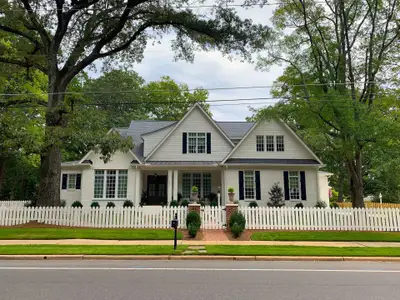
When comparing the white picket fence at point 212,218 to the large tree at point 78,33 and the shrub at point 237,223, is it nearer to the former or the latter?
the shrub at point 237,223

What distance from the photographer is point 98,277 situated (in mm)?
6145

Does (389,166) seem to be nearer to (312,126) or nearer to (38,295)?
(312,126)

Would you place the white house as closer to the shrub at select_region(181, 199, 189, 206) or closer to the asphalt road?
the shrub at select_region(181, 199, 189, 206)

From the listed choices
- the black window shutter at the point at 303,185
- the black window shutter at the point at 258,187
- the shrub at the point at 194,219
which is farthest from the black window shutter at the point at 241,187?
the shrub at the point at 194,219

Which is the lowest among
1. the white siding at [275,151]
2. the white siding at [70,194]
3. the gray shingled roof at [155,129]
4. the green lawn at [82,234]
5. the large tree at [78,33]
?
the green lawn at [82,234]

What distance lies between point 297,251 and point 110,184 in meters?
14.1

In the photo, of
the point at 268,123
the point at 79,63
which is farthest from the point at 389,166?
the point at 79,63

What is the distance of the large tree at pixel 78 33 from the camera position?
50.9 feet

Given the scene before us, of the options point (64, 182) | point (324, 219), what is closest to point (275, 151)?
point (324, 219)

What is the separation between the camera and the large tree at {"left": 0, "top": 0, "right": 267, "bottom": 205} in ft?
50.9

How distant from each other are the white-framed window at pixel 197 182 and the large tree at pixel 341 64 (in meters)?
8.35

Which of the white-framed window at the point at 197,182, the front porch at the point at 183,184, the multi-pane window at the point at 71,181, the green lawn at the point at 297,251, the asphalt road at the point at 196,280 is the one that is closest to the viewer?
the asphalt road at the point at 196,280

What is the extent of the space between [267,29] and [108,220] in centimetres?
1360

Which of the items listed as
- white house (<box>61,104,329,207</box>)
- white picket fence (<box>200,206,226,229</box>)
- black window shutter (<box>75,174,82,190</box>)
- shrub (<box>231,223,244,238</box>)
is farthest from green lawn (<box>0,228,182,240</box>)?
black window shutter (<box>75,174,82,190</box>)
